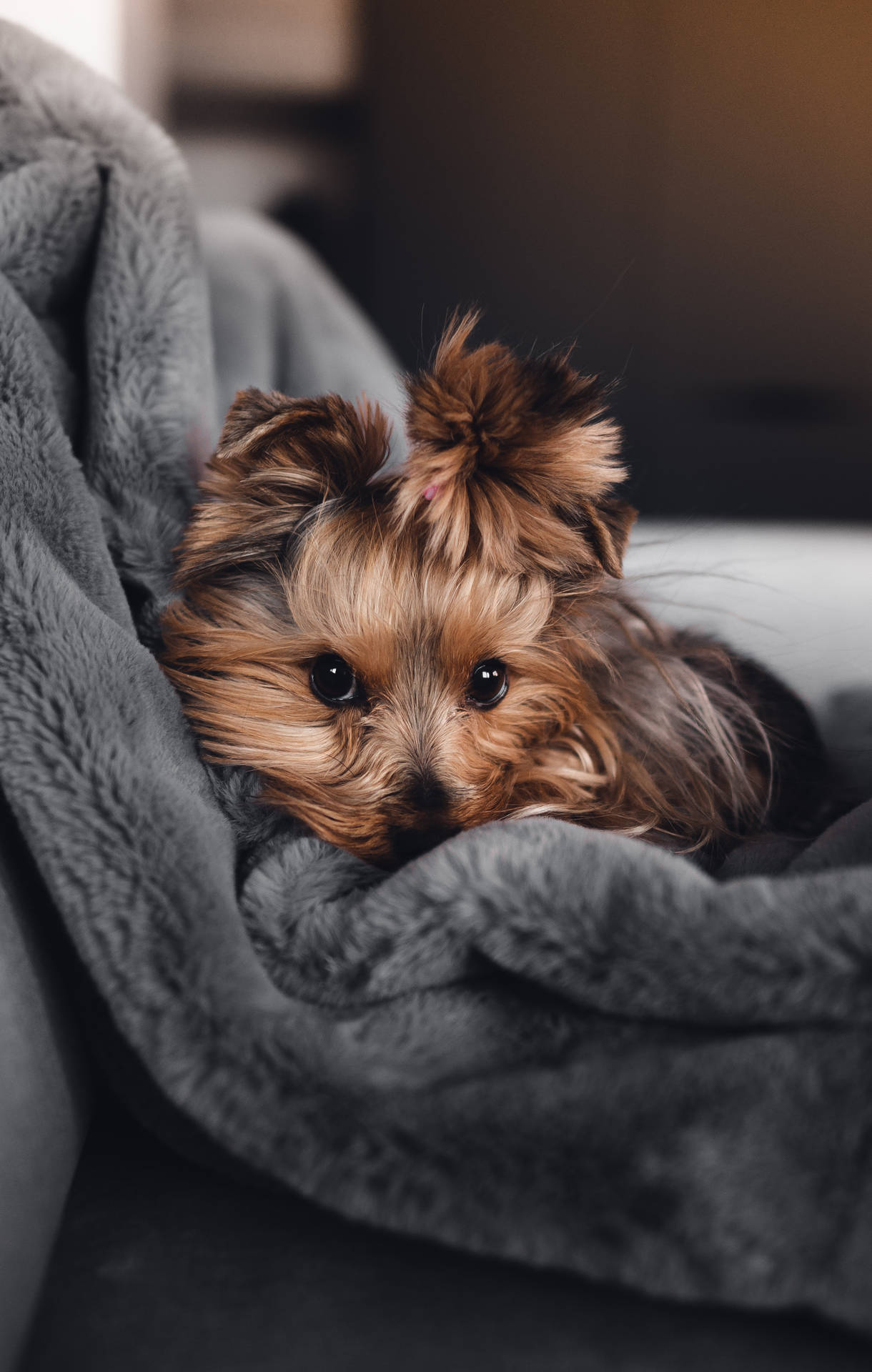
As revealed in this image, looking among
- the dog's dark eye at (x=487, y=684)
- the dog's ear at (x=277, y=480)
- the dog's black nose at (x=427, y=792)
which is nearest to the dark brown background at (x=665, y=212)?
the dog's ear at (x=277, y=480)

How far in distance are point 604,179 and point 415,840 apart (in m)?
1.17

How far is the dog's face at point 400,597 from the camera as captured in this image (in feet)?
2.93

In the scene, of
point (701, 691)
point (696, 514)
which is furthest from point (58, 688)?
point (696, 514)

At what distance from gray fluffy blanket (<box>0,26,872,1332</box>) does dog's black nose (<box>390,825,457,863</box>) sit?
0.07 m

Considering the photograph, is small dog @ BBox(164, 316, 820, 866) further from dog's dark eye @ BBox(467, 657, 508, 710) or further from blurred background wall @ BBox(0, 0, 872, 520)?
blurred background wall @ BBox(0, 0, 872, 520)

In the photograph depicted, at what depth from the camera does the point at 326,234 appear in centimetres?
167

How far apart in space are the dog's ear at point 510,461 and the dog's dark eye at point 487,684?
0.36 ft

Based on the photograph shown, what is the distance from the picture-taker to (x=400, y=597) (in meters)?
0.93

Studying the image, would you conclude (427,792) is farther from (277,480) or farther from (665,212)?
(665,212)

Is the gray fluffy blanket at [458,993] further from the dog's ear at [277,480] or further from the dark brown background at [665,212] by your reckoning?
the dark brown background at [665,212]

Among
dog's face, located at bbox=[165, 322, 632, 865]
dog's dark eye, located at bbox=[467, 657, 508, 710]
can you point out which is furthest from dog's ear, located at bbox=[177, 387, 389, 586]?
dog's dark eye, located at bbox=[467, 657, 508, 710]

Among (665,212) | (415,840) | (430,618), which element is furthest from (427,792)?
(665,212)

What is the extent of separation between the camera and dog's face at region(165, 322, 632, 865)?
89cm

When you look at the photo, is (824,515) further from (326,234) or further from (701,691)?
(326,234)
